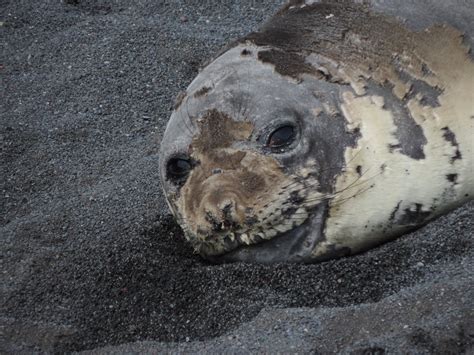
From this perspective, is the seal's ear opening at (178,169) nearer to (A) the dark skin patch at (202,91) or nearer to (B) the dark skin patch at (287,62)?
(A) the dark skin patch at (202,91)

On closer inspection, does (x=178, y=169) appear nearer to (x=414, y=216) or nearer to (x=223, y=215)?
(x=223, y=215)

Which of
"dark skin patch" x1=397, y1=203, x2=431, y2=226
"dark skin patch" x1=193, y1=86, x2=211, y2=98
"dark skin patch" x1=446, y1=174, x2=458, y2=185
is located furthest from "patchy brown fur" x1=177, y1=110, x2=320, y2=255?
"dark skin patch" x1=446, y1=174, x2=458, y2=185

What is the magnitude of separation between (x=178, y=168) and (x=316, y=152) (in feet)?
1.84

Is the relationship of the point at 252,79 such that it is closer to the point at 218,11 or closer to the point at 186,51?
the point at 186,51

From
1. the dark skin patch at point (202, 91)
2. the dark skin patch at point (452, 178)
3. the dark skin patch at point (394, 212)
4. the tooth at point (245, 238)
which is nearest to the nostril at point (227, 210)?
the tooth at point (245, 238)

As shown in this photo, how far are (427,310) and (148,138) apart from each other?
240 cm

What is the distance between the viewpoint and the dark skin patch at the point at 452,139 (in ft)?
11.0

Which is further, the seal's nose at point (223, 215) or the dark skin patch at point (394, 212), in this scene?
the dark skin patch at point (394, 212)

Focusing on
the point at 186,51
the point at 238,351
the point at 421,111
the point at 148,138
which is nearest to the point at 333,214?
the point at 421,111

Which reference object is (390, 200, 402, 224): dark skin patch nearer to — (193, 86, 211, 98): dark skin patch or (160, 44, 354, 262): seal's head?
(160, 44, 354, 262): seal's head

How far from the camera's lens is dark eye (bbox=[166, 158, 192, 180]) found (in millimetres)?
3360

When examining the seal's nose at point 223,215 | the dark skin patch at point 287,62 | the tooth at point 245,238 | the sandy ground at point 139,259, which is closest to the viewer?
the sandy ground at point 139,259

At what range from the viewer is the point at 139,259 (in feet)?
11.5

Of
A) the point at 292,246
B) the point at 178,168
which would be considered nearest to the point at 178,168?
the point at 178,168
